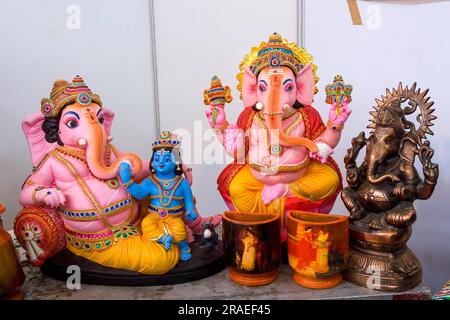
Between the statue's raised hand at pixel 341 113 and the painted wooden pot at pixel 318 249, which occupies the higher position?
the statue's raised hand at pixel 341 113

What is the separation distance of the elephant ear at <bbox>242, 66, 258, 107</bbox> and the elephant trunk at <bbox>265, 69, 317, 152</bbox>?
3.0 inches

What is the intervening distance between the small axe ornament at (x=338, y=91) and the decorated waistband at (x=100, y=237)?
0.71 meters

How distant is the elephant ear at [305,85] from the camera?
1372 mm

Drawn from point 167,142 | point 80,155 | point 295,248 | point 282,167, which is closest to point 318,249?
point 295,248

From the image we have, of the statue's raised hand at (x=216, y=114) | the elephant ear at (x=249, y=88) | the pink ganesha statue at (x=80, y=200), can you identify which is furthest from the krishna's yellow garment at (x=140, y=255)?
the elephant ear at (x=249, y=88)

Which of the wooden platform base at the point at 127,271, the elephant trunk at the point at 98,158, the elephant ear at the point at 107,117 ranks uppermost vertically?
the elephant ear at the point at 107,117

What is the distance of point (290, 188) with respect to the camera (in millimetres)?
1342

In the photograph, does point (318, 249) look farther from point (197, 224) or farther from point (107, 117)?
point (107, 117)

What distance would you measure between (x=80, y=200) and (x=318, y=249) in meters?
0.69

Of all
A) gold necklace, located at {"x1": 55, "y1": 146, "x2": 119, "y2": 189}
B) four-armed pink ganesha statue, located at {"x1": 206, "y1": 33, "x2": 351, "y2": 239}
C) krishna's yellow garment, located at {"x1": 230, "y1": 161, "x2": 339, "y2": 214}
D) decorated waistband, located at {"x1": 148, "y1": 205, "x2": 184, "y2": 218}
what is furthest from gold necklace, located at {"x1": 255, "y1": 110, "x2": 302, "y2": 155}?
gold necklace, located at {"x1": 55, "y1": 146, "x2": 119, "y2": 189}

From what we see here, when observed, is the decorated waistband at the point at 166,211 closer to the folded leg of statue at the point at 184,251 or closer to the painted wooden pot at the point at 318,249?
the folded leg of statue at the point at 184,251

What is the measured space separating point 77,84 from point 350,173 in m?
0.86

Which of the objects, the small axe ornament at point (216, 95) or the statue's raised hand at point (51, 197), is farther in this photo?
the small axe ornament at point (216, 95)

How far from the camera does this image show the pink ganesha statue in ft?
4.04
